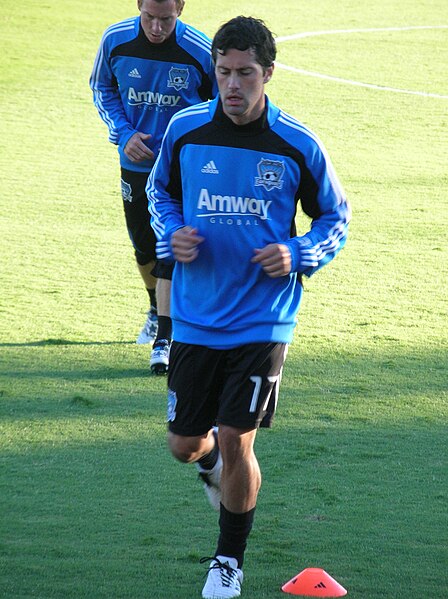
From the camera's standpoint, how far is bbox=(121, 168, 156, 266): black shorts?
22.1 ft

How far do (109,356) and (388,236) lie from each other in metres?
3.86

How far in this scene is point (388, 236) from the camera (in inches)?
398

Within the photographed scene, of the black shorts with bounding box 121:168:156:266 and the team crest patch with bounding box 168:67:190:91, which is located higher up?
the team crest patch with bounding box 168:67:190:91

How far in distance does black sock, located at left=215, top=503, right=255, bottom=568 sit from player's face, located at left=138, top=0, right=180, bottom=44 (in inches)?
122

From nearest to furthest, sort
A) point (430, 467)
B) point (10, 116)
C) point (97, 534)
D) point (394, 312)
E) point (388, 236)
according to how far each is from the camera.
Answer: point (97, 534) → point (430, 467) → point (394, 312) → point (388, 236) → point (10, 116)

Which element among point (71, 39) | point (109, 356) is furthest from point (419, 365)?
point (71, 39)

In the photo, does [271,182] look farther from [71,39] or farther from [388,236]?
[71,39]

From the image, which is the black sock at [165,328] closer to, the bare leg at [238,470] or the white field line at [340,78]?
the bare leg at [238,470]

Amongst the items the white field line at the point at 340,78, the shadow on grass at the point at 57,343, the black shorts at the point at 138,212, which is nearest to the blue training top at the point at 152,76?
the black shorts at the point at 138,212

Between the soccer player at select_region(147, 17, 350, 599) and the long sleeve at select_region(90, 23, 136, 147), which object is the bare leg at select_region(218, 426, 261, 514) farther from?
the long sleeve at select_region(90, 23, 136, 147)

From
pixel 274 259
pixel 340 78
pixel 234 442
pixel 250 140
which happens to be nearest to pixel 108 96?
pixel 250 140

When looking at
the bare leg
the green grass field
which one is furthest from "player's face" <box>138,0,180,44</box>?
the bare leg

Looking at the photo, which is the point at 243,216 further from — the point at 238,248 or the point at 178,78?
the point at 178,78

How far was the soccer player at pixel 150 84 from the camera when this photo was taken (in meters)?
6.45
